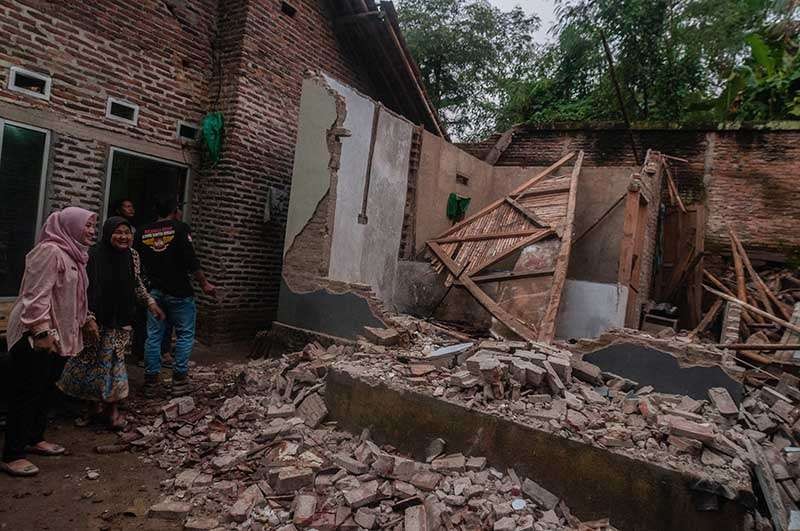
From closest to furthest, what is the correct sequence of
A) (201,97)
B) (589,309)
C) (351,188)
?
(351,188)
(201,97)
(589,309)

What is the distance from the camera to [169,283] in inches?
186

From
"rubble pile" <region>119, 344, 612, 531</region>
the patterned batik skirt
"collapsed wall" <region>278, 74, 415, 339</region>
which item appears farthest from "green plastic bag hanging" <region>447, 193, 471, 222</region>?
the patterned batik skirt

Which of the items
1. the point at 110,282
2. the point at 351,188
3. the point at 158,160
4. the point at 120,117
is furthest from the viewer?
the point at 158,160

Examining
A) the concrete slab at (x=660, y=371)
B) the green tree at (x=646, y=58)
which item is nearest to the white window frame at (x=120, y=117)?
the concrete slab at (x=660, y=371)

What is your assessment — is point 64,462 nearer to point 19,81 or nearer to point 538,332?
point 19,81

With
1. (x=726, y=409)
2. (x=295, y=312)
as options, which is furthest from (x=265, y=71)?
(x=726, y=409)

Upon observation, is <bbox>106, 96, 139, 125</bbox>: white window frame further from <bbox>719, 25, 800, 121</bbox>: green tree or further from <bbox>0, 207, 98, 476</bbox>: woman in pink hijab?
→ <bbox>719, 25, 800, 121</bbox>: green tree

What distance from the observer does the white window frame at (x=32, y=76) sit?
16.4 feet

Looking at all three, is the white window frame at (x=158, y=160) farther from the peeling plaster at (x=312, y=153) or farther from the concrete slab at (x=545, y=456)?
the concrete slab at (x=545, y=456)

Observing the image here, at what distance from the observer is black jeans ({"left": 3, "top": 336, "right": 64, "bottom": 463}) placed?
10.5 ft

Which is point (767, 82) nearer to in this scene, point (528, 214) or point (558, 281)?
point (528, 214)

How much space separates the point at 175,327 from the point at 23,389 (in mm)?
1611

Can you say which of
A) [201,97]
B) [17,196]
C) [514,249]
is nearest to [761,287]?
[514,249]

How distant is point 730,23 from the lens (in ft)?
40.5
